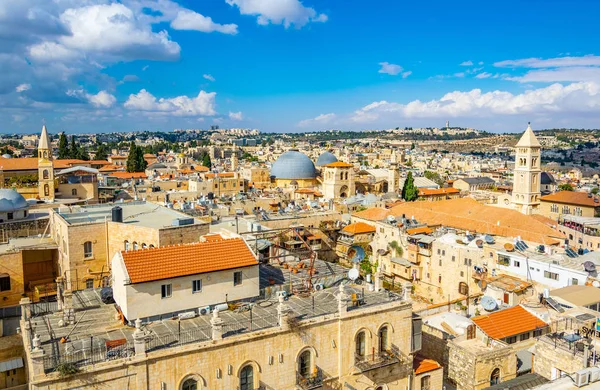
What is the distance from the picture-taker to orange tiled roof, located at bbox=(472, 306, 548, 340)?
19.9 meters

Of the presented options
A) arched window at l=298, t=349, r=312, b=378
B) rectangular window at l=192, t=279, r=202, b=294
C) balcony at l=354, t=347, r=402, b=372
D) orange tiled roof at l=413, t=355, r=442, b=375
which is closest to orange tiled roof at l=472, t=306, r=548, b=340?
orange tiled roof at l=413, t=355, r=442, b=375

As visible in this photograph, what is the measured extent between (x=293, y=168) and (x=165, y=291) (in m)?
61.8

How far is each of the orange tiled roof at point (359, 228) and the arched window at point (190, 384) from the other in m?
28.7

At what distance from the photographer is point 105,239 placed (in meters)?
24.8

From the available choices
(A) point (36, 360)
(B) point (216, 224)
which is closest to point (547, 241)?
(B) point (216, 224)

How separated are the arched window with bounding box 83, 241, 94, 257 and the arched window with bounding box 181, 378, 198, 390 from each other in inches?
527

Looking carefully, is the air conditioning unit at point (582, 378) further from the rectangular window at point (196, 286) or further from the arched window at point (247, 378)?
the rectangular window at point (196, 286)

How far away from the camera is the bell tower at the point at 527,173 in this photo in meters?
55.9

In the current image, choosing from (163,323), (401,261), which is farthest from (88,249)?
(401,261)

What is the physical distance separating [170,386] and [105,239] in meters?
13.5

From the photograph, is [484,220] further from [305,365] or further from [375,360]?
[305,365]

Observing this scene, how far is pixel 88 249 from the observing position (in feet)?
80.2

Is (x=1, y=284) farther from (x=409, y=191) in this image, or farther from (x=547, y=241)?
(x=409, y=191)

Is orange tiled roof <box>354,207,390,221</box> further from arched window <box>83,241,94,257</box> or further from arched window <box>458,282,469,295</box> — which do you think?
arched window <box>83,241,94,257</box>
